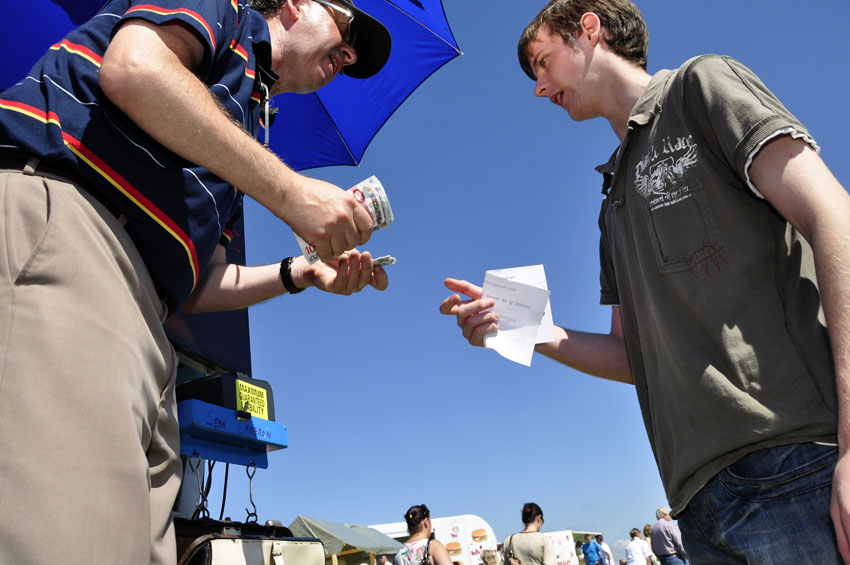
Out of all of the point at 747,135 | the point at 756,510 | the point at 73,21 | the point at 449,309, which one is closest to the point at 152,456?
the point at 449,309

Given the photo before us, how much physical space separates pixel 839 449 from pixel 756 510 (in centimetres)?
22

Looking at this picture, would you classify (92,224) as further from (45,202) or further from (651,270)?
(651,270)

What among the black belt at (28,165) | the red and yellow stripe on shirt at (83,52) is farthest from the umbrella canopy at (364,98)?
the black belt at (28,165)

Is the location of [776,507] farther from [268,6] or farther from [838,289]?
[268,6]

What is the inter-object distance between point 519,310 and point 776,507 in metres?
0.96

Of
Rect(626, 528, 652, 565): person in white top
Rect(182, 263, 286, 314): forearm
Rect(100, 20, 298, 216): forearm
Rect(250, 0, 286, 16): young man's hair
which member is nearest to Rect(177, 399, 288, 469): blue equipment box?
Rect(182, 263, 286, 314): forearm

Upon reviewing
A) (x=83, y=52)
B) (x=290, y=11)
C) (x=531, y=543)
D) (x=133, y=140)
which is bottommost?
(x=531, y=543)

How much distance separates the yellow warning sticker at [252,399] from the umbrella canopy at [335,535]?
422 inches

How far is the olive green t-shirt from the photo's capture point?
1.24 metres

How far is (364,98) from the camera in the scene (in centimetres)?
436

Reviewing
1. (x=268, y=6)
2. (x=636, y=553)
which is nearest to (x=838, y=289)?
(x=268, y=6)

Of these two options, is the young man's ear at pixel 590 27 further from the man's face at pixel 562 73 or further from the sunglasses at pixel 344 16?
the sunglasses at pixel 344 16

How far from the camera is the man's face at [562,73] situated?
218 cm

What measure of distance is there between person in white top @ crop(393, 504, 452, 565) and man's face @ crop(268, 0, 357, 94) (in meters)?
5.57
